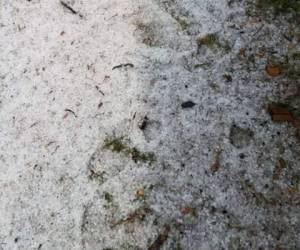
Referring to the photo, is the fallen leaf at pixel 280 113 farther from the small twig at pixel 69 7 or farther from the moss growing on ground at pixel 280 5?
the small twig at pixel 69 7

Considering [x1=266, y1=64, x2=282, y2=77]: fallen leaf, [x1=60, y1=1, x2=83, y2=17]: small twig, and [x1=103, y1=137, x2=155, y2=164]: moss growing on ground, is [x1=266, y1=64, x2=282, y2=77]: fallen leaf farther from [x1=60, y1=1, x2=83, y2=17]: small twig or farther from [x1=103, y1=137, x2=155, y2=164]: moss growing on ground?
[x1=60, y1=1, x2=83, y2=17]: small twig

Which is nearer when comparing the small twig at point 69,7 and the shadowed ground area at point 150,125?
the shadowed ground area at point 150,125

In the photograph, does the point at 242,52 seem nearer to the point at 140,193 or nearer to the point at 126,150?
the point at 126,150

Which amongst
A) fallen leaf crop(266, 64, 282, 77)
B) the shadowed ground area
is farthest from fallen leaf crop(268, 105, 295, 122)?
fallen leaf crop(266, 64, 282, 77)

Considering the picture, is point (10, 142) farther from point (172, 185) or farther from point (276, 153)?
point (276, 153)

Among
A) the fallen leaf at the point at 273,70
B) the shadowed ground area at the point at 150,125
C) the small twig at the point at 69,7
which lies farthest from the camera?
the small twig at the point at 69,7

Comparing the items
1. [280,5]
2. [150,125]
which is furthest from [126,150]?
[280,5]

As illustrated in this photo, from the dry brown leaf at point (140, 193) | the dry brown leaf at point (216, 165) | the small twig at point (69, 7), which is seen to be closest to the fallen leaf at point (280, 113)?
the dry brown leaf at point (216, 165)
